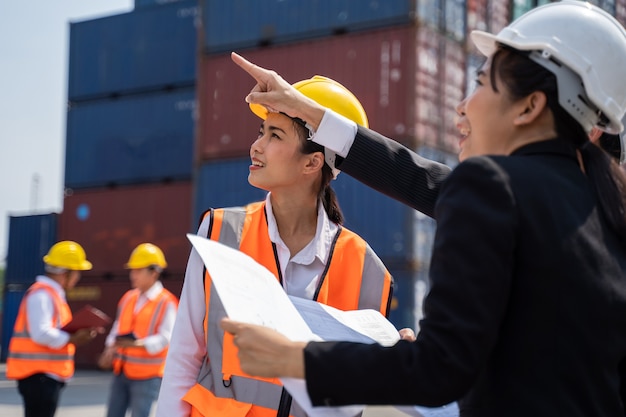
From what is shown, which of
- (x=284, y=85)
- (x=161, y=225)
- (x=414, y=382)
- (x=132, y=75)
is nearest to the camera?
(x=414, y=382)

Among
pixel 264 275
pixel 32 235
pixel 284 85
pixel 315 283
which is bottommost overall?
pixel 32 235

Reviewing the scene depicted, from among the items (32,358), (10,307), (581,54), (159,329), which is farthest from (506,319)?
(10,307)

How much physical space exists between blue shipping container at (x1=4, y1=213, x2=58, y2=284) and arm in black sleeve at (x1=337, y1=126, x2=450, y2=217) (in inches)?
819

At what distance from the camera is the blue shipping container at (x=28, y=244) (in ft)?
72.8

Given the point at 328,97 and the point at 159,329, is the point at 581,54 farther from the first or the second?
the point at 159,329

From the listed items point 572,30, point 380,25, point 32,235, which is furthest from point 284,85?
point 32,235

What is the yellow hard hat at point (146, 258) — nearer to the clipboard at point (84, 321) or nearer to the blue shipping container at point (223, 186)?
the clipboard at point (84, 321)

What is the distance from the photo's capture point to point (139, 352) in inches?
261

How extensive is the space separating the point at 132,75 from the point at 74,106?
6.19 feet

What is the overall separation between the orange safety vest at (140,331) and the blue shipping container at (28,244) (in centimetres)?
1568

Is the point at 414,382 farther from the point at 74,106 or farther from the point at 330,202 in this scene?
the point at 74,106

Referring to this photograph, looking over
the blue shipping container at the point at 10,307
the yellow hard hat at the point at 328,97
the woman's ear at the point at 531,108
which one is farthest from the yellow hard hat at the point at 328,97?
the blue shipping container at the point at 10,307

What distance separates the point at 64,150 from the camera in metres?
21.2

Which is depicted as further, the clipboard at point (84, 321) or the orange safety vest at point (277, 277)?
the clipboard at point (84, 321)
